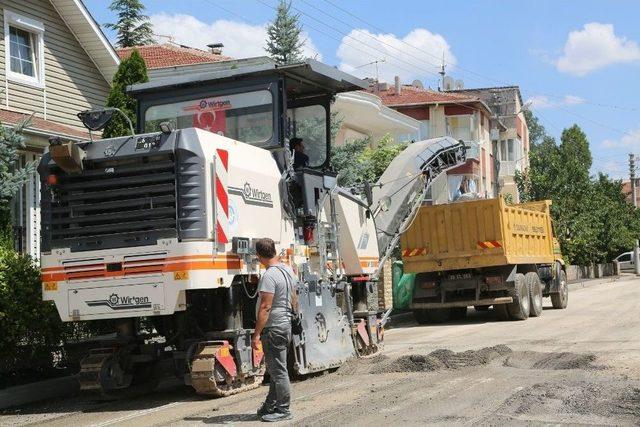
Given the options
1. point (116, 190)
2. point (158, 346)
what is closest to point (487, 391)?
point (158, 346)

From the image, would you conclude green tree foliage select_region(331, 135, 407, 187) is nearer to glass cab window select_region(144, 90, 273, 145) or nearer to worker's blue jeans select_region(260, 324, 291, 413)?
glass cab window select_region(144, 90, 273, 145)

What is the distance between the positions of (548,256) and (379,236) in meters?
8.56

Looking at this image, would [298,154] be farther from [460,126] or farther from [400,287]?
[460,126]

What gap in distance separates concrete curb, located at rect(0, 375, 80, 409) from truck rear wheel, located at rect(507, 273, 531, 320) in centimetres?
1100

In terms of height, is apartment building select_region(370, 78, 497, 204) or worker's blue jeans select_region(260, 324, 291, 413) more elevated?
apartment building select_region(370, 78, 497, 204)

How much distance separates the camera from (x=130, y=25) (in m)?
52.2

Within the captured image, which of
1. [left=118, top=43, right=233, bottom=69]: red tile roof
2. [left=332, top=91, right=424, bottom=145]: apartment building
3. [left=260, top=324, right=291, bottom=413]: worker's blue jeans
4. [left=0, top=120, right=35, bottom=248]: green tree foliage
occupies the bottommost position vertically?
[left=260, top=324, right=291, bottom=413]: worker's blue jeans

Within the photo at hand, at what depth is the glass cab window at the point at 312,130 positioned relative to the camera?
37.7ft

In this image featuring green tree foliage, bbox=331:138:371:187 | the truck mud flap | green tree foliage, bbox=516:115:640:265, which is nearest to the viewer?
the truck mud flap

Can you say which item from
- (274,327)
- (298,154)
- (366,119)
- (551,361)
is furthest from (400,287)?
(274,327)

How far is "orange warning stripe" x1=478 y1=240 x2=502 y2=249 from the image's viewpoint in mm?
18828

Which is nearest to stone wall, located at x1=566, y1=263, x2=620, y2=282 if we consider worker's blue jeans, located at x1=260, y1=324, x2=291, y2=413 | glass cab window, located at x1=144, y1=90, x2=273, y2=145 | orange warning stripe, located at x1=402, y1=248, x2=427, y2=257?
orange warning stripe, located at x1=402, y1=248, x2=427, y2=257

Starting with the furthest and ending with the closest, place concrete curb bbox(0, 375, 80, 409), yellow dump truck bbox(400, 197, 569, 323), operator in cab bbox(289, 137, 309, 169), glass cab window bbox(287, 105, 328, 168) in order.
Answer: yellow dump truck bbox(400, 197, 569, 323)
glass cab window bbox(287, 105, 328, 168)
operator in cab bbox(289, 137, 309, 169)
concrete curb bbox(0, 375, 80, 409)

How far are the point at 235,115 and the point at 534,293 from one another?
11794 mm
